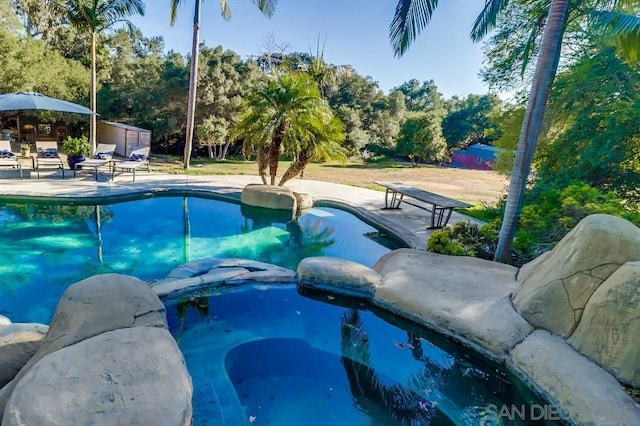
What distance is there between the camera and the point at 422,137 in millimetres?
28375

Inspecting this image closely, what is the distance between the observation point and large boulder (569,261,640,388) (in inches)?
128

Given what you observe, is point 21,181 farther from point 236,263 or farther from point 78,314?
point 78,314

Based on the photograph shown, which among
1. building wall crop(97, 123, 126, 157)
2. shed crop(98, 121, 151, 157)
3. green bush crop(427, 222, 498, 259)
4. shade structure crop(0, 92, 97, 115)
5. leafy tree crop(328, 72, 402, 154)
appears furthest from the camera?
leafy tree crop(328, 72, 402, 154)

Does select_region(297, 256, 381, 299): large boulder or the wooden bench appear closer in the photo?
select_region(297, 256, 381, 299): large boulder

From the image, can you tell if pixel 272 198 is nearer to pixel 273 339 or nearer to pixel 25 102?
pixel 273 339

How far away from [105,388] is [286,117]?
902 centimetres

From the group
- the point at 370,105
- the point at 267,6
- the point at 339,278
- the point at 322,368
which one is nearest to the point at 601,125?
the point at 339,278

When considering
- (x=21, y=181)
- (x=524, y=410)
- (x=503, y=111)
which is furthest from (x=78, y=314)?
(x=503, y=111)

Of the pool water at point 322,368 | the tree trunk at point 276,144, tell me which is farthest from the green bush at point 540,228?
the tree trunk at point 276,144

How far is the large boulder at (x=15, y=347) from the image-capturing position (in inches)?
113

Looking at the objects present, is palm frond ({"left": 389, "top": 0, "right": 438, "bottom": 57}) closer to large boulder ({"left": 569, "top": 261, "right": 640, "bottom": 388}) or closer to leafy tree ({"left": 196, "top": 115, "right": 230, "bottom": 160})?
large boulder ({"left": 569, "top": 261, "right": 640, "bottom": 388})

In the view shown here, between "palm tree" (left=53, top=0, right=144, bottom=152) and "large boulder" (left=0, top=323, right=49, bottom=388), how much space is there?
1209cm

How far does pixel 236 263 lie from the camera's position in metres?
5.75

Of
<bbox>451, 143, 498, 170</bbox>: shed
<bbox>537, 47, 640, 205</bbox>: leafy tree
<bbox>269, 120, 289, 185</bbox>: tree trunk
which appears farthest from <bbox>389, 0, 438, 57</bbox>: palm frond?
<bbox>451, 143, 498, 170</bbox>: shed
